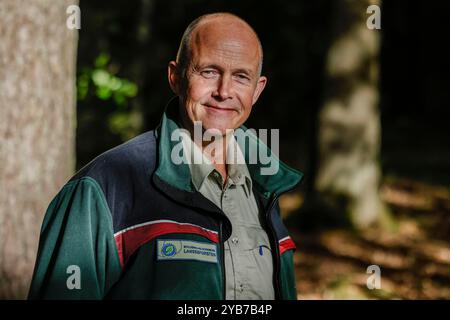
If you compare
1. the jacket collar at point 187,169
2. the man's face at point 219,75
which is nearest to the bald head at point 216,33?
the man's face at point 219,75

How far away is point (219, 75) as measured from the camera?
104 inches

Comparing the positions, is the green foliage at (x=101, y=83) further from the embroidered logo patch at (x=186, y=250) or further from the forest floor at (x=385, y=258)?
the embroidered logo patch at (x=186, y=250)

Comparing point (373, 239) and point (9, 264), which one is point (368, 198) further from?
point (9, 264)

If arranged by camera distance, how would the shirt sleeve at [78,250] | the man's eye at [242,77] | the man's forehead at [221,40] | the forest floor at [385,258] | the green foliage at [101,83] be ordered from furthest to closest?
1. the forest floor at [385,258]
2. the green foliage at [101,83]
3. the man's eye at [242,77]
4. the man's forehead at [221,40]
5. the shirt sleeve at [78,250]

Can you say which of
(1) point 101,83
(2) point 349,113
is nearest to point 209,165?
(1) point 101,83

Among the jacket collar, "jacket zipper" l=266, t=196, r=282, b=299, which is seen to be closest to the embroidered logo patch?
the jacket collar

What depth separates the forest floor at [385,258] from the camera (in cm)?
656

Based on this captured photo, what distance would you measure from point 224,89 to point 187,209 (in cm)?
56

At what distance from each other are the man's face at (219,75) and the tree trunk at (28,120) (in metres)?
1.56

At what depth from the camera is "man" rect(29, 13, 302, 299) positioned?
2197 mm

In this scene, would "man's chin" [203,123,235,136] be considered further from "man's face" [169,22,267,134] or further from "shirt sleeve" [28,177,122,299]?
"shirt sleeve" [28,177,122,299]

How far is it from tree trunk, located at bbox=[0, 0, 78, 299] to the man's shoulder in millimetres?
1584

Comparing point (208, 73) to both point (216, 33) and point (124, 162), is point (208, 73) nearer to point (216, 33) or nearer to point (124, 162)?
point (216, 33)

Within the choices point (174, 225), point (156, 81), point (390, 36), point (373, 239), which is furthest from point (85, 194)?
point (390, 36)
